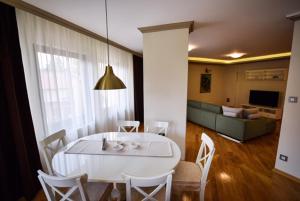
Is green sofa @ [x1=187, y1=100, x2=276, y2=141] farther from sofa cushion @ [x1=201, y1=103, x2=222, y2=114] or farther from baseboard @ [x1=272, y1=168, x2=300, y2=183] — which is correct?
baseboard @ [x1=272, y1=168, x2=300, y2=183]

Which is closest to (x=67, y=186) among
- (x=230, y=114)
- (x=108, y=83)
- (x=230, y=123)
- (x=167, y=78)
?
(x=108, y=83)

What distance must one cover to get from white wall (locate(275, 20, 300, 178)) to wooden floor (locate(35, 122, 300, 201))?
259 millimetres

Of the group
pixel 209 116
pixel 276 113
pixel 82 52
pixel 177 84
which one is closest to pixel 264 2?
pixel 177 84

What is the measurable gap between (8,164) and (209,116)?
14.2 feet

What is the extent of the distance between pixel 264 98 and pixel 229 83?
1.69m

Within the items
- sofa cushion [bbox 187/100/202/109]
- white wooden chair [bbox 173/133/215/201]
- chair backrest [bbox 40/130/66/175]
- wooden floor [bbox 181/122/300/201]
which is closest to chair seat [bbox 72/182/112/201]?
chair backrest [bbox 40/130/66/175]

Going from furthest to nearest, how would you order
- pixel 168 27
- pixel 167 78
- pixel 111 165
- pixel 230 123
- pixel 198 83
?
pixel 198 83, pixel 230 123, pixel 167 78, pixel 168 27, pixel 111 165

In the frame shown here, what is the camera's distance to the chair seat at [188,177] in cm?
151

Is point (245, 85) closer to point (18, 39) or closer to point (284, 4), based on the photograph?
point (284, 4)

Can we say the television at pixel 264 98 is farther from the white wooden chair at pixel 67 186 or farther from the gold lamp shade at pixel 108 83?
the white wooden chair at pixel 67 186

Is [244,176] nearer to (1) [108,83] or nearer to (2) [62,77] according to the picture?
(1) [108,83]

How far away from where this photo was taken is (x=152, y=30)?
2451 millimetres

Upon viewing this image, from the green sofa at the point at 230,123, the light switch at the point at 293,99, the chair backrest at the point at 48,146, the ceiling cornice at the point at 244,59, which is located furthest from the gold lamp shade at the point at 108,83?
the ceiling cornice at the point at 244,59

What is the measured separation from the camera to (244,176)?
228 cm
